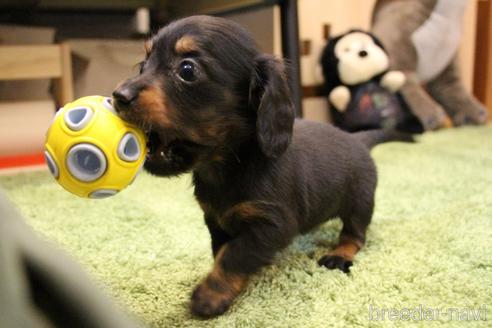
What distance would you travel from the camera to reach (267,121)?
0.97 meters

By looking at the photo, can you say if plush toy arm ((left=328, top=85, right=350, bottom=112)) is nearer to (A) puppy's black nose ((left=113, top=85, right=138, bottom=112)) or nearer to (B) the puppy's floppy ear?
(B) the puppy's floppy ear

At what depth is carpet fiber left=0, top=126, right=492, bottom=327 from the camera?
0.92m

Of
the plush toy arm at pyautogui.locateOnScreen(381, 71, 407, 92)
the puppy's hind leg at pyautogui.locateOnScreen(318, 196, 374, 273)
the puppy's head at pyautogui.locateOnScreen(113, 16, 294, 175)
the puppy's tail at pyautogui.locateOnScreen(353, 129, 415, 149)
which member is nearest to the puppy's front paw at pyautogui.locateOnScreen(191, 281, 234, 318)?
the puppy's head at pyautogui.locateOnScreen(113, 16, 294, 175)

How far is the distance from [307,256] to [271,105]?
45 cm

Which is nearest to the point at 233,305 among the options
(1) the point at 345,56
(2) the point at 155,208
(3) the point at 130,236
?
(3) the point at 130,236

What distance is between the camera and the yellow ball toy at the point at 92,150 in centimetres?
78

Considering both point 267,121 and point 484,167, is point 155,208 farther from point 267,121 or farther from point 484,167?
point 484,167

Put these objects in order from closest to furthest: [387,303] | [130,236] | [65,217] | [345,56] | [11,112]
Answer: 1. [387,303]
2. [130,236]
3. [65,217]
4. [11,112]
5. [345,56]

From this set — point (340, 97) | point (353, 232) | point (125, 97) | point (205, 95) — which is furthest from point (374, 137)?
point (340, 97)

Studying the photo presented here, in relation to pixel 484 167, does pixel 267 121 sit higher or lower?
higher

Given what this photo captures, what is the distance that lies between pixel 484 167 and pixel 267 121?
147 centimetres

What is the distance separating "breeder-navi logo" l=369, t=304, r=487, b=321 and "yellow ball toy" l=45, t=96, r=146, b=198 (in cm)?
50

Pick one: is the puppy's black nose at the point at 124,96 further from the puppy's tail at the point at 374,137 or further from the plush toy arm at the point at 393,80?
the plush toy arm at the point at 393,80

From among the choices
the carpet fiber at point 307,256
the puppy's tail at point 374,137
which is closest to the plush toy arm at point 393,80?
the carpet fiber at point 307,256
